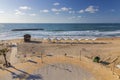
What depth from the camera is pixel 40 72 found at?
62.2ft

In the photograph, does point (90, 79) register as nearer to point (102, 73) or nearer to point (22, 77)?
point (102, 73)

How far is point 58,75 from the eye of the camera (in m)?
18.2

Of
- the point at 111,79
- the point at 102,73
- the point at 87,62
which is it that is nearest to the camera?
the point at 111,79

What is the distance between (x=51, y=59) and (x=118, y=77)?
9689 mm

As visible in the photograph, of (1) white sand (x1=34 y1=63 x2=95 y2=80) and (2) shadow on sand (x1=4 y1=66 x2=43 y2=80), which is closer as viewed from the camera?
(2) shadow on sand (x1=4 y1=66 x2=43 y2=80)

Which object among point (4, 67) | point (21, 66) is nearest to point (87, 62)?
point (21, 66)

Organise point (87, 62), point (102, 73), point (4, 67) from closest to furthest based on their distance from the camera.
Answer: point (102, 73) < point (4, 67) < point (87, 62)

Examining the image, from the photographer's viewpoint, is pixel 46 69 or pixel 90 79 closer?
pixel 90 79

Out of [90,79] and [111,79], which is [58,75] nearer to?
[90,79]

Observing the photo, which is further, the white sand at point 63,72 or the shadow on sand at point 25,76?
the white sand at point 63,72

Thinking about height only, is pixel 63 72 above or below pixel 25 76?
above

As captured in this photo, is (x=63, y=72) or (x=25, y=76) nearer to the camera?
(x=25, y=76)

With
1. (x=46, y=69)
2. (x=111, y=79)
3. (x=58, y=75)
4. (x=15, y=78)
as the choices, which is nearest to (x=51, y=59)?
(x=46, y=69)

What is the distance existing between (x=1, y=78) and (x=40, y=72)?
416 cm
